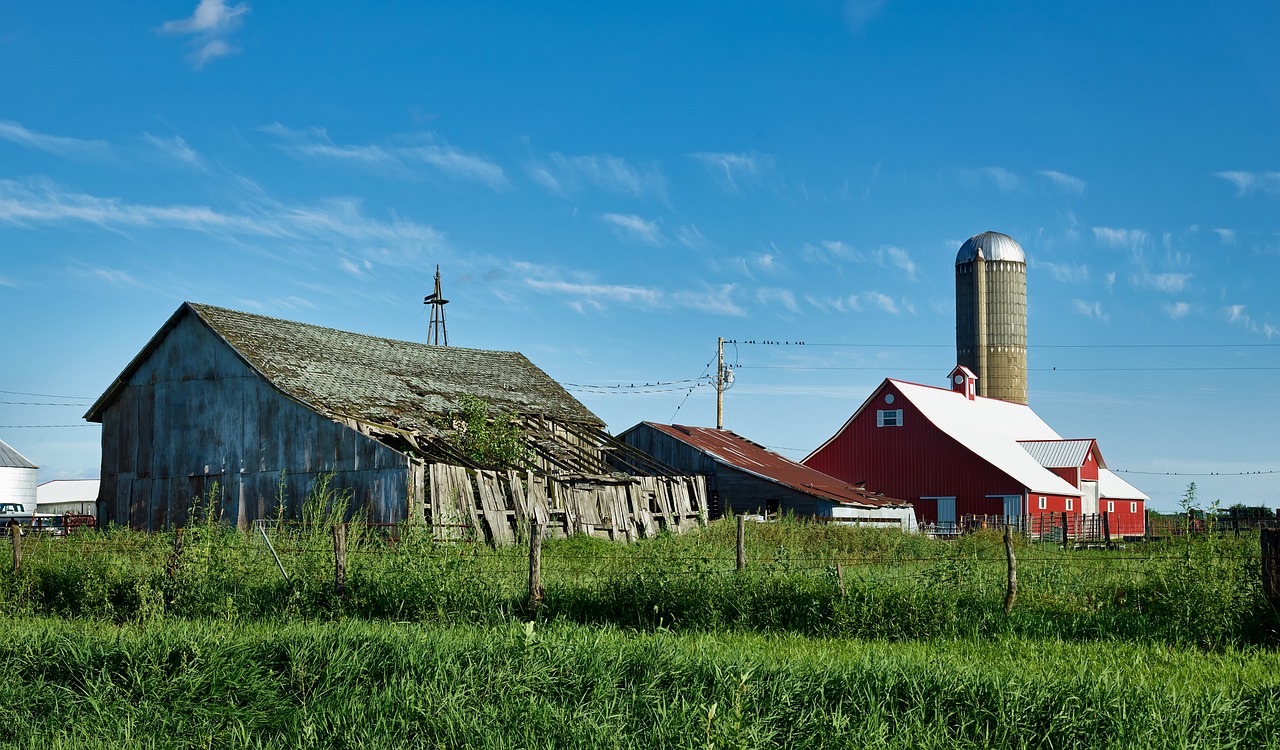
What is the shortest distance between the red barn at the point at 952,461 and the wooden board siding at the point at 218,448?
22.8 meters

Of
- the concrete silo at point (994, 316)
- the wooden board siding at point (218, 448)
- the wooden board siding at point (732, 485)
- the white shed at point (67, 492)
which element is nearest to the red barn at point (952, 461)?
the wooden board siding at point (732, 485)

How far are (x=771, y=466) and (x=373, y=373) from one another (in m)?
15.9

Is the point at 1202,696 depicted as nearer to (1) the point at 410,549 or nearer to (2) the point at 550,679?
(2) the point at 550,679

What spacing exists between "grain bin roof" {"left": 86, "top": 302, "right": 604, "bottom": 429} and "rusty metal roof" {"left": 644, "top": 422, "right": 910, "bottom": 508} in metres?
4.72

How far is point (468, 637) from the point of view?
37.9 feet

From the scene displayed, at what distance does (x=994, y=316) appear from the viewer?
64938mm

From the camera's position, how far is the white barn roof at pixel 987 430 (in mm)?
46750

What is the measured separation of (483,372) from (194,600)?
2569cm

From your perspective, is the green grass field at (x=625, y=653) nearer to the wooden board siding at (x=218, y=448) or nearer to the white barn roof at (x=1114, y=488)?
the wooden board siding at (x=218, y=448)

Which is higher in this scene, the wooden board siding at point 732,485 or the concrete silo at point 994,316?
the concrete silo at point 994,316

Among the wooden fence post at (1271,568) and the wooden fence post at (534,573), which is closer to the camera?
the wooden fence post at (1271,568)

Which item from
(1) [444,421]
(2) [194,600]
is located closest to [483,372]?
(1) [444,421]

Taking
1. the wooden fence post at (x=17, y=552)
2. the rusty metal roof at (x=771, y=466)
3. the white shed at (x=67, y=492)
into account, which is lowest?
the white shed at (x=67, y=492)

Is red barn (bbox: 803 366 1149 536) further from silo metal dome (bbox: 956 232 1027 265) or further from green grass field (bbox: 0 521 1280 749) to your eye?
green grass field (bbox: 0 521 1280 749)
